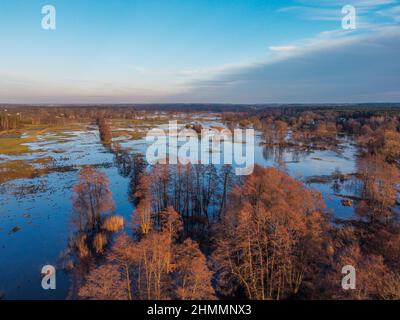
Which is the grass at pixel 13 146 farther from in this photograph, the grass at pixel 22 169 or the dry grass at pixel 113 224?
the dry grass at pixel 113 224

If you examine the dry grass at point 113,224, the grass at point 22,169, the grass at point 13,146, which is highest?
the grass at point 13,146

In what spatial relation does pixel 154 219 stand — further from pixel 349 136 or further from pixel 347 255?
pixel 349 136

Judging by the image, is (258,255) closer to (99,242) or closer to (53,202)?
(99,242)

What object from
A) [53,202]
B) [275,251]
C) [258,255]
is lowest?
[53,202]

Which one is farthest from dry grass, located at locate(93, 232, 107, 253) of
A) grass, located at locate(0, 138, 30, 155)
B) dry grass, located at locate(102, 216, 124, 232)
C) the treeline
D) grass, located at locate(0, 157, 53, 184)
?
grass, located at locate(0, 138, 30, 155)

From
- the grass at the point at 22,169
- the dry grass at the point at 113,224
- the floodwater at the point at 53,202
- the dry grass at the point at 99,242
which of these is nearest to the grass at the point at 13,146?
the floodwater at the point at 53,202

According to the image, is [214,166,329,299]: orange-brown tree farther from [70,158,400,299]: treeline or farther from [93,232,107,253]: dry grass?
[93,232,107,253]: dry grass

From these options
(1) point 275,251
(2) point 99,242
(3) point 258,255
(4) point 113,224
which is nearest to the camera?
(1) point 275,251

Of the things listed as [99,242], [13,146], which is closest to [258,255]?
[99,242]

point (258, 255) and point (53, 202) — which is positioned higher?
point (258, 255)
